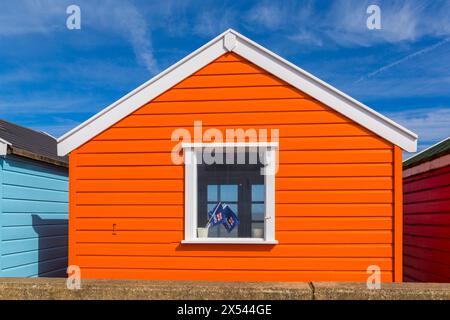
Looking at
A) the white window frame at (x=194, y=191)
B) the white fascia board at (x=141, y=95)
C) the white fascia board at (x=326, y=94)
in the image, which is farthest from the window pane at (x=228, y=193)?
the white fascia board at (x=326, y=94)

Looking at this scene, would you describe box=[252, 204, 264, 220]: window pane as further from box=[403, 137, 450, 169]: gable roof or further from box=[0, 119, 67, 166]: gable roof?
box=[0, 119, 67, 166]: gable roof

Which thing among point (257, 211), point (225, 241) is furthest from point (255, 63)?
point (257, 211)

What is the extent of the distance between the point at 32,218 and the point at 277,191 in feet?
15.3

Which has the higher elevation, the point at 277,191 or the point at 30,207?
the point at 277,191

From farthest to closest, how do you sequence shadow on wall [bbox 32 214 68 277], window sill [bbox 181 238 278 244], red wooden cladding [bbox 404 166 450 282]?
1. shadow on wall [bbox 32 214 68 277]
2. red wooden cladding [bbox 404 166 450 282]
3. window sill [bbox 181 238 278 244]

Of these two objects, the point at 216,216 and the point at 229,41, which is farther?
the point at 216,216

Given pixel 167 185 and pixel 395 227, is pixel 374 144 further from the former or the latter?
pixel 167 185

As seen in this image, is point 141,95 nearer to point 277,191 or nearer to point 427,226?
point 277,191

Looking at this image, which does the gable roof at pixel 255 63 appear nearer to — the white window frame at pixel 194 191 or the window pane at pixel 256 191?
the white window frame at pixel 194 191

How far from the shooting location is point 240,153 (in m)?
6.29

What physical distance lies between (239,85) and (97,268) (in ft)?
11.1

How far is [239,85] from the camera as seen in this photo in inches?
234

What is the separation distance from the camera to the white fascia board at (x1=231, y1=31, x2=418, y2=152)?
5641mm

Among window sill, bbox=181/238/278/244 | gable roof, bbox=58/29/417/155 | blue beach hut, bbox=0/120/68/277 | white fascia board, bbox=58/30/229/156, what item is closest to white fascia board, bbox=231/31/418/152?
gable roof, bbox=58/29/417/155
